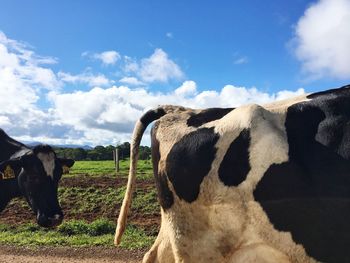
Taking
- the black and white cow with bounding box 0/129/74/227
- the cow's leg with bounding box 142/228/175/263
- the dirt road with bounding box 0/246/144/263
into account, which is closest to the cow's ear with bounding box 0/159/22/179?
the black and white cow with bounding box 0/129/74/227

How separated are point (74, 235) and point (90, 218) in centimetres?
325

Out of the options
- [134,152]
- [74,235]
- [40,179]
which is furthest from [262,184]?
[74,235]

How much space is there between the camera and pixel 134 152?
4.48 meters

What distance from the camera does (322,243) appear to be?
3.28 m

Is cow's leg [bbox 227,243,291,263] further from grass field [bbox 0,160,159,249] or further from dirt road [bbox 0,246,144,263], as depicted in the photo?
grass field [bbox 0,160,159,249]

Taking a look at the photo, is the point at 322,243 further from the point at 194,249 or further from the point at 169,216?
the point at 169,216

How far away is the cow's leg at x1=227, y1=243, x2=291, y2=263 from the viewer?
3.36 metres

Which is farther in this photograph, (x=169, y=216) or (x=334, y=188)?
(x=169, y=216)

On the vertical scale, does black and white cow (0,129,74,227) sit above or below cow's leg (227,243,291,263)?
above

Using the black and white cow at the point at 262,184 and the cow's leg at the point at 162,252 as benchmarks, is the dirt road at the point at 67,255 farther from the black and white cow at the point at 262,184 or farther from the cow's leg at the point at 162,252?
the black and white cow at the point at 262,184

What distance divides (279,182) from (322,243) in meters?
0.49

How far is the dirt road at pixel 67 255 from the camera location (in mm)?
→ 10250

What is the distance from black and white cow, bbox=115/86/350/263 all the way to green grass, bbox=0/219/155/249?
25.0 ft

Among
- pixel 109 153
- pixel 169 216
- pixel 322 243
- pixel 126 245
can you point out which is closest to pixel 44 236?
pixel 126 245
